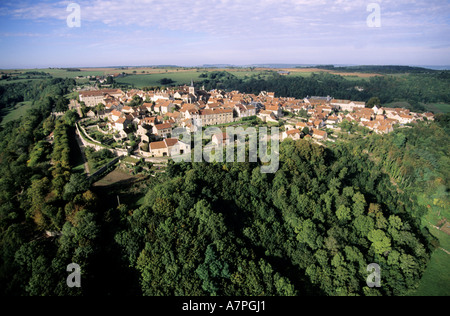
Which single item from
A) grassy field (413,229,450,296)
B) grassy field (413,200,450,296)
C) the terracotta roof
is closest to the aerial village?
the terracotta roof

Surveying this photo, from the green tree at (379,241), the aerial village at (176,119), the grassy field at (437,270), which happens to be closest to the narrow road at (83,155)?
the aerial village at (176,119)

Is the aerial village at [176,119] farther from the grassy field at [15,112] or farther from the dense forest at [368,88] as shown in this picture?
the dense forest at [368,88]

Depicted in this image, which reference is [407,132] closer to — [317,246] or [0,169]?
[317,246]

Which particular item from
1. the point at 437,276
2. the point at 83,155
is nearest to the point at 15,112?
the point at 83,155

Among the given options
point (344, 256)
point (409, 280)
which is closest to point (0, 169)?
point (344, 256)

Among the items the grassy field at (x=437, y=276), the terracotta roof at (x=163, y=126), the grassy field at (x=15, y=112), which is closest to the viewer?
the grassy field at (x=437, y=276)

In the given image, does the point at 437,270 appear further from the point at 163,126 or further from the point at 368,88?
the point at 368,88
